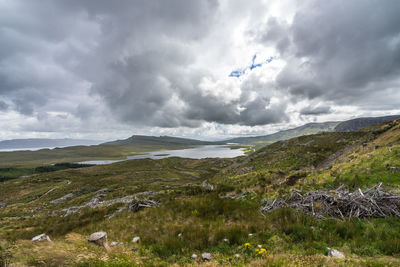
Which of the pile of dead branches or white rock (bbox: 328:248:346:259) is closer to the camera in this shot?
white rock (bbox: 328:248:346:259)

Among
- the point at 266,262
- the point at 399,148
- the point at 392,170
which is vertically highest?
the point at 399,148

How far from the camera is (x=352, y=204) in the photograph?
907cm

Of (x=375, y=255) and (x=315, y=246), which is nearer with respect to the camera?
(x=375, y=255)

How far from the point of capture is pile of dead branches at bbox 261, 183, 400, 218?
8.45 metres

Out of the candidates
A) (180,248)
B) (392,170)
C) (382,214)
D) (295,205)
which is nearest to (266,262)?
(180,248)

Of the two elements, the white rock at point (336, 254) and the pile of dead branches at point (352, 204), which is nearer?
the white rock at point (336, 254)

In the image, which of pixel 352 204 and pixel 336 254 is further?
pixel 352 204

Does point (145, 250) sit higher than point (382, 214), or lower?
lower

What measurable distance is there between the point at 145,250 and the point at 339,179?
15930 mm

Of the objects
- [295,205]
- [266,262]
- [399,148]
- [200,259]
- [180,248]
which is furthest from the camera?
[399,148]

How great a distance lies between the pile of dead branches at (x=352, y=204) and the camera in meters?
8.45

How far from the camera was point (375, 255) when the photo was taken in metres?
5.62

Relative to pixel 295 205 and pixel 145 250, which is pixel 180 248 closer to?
pixel 145 250

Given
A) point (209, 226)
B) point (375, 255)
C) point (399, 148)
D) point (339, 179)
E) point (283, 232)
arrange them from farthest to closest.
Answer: point (399, 148)
point (339, 179)
point (209, 226)
point (283, 232)
point (375, 255)
